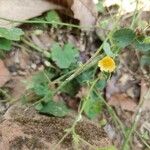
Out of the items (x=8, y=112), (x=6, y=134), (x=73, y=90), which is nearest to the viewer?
(x=6, y=134)

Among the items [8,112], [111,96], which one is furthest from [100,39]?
[8,112]

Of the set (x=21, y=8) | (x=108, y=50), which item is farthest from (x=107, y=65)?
(x=21, y=8)

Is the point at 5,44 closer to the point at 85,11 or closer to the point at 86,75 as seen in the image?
the point at 86,75

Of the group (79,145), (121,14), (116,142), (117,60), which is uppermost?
(121,14)

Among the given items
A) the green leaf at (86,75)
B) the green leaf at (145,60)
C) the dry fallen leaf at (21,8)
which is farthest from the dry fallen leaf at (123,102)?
the dry fallen leaf at (21,8)

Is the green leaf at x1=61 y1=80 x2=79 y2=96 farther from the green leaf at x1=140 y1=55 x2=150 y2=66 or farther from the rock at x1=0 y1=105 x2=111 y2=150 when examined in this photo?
the green leaf at x1=140 y1=55 x2=150 y2=66

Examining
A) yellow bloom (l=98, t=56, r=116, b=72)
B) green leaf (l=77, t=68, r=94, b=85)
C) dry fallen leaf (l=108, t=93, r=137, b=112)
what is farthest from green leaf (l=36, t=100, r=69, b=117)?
dry fallen leaf (l=108, t=93, r=137, b=112)

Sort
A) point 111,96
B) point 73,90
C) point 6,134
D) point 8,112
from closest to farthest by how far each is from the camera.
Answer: point 6,134 → point 8,112 → point 73,90 → point 111,96

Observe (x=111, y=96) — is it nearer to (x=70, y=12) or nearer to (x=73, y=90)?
(x=73, y=90)
